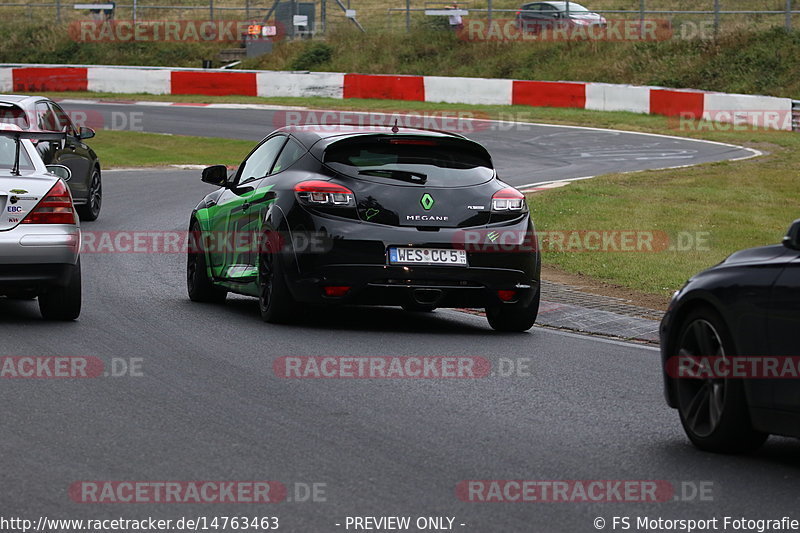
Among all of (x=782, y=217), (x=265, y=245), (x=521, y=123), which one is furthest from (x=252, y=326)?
(x=521, y=123)

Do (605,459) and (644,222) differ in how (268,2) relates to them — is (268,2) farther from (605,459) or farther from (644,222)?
(605,459)

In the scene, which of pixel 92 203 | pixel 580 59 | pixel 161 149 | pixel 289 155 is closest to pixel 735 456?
pixel 289 155

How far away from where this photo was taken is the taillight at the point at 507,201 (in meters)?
10.7

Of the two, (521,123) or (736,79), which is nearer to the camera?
(521,123)

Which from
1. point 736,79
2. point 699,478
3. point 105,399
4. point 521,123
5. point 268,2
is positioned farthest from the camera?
point 268,2

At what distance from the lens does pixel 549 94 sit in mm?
39375

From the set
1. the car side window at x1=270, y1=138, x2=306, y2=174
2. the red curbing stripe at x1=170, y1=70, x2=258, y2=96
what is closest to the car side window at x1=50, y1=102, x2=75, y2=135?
the car side window at x1=270, y1=138, x2=306, y2=174

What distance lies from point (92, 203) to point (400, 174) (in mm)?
9555

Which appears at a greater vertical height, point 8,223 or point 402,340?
point 8,223

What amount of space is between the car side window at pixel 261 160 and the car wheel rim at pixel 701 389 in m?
5.28

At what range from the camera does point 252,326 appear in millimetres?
10984

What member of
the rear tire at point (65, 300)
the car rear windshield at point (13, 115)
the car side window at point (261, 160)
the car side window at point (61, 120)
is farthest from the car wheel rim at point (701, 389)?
the car side window at point (61, 120)

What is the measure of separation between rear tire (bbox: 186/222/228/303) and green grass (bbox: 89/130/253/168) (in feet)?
51.8

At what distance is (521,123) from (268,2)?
21.5 meters
